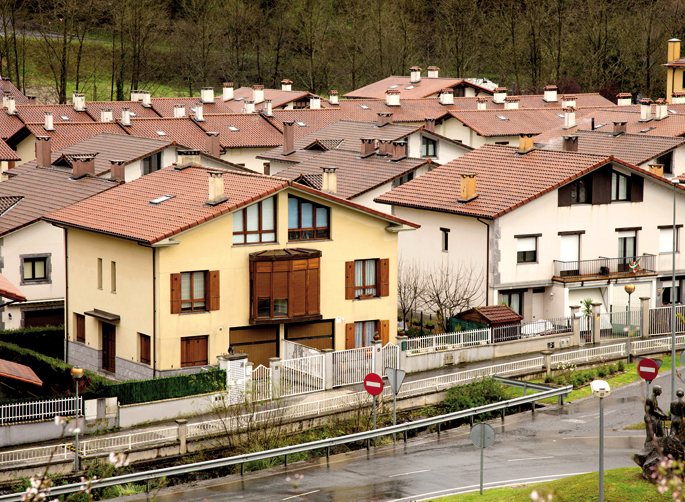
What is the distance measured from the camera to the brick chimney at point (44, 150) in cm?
5519

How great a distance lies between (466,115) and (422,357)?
43.6 metres

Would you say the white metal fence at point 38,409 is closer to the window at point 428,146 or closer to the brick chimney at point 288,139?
the brick chimney at point 288,139

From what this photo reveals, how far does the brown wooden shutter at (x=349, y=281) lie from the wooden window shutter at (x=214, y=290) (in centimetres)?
517

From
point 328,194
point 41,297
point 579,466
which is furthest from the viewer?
point 41,297

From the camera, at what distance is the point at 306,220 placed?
39.8m

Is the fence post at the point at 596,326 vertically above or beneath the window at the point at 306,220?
beneath

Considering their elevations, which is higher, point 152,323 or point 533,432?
point 152,323

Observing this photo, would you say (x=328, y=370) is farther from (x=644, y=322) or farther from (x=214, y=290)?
(x=644, y=322)

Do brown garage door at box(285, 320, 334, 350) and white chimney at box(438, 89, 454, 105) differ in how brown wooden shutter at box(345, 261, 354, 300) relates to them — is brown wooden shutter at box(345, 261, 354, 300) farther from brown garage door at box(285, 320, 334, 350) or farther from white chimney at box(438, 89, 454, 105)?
white chimney at box(438, 89, 454, 105)

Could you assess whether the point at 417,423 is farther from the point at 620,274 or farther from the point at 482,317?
the point at 620,274

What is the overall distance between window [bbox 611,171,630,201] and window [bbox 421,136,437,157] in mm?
21832

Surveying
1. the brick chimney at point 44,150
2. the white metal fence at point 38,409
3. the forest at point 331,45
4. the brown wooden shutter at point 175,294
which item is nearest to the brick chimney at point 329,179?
the brown wooden shutter at point 175,294

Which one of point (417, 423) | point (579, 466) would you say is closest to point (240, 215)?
point (417, 423)

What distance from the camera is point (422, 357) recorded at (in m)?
40.1
